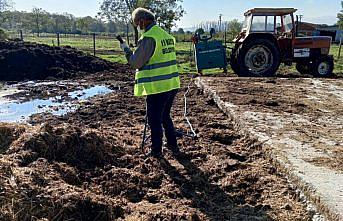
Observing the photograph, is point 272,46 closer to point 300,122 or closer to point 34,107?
point 300,122

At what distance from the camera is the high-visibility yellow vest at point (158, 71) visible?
4.71m

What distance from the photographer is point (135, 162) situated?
15.9 feet

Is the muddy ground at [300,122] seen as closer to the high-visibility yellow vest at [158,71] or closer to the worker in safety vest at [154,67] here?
the worker in safety vest at [154,67]

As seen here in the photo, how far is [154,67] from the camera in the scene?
4.76m

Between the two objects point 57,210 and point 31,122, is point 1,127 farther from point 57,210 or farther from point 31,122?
point 57,210

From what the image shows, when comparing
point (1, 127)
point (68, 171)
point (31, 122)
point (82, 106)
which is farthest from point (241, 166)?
point (82, 106)

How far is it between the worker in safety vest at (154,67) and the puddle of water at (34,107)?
3666 millimetres

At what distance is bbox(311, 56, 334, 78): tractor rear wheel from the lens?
43.7 ft

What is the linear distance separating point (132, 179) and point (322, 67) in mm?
10936

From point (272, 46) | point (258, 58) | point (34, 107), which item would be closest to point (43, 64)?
point (34, 107)

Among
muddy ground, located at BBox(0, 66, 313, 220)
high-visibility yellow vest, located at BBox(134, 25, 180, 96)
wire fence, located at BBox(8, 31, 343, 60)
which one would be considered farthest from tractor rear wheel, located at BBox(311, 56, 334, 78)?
high-visibility yellow vest, located at BBox(134, 25, 180, 96)

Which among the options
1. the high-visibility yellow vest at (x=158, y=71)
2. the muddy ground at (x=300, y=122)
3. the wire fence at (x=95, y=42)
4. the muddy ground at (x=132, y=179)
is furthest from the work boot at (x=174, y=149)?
the wire fence at (x=95, y=42)

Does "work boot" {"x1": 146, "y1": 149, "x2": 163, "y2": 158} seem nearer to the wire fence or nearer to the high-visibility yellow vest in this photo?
the high-visibility yellow vest

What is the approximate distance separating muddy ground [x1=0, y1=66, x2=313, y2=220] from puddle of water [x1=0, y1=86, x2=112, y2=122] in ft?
8.22
